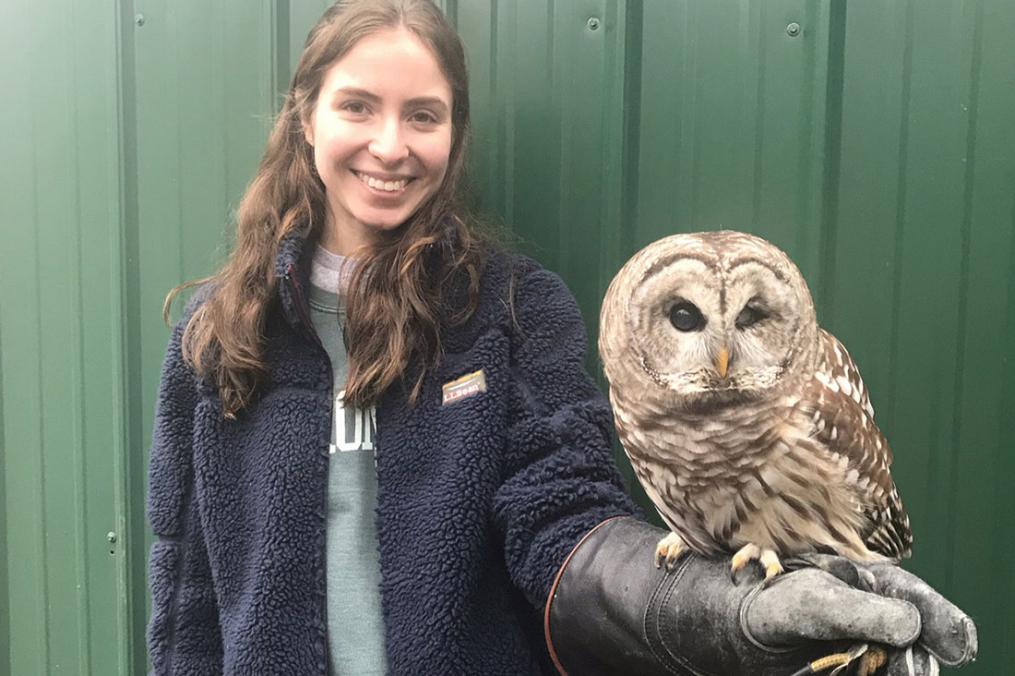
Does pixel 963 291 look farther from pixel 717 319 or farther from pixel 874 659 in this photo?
pixel 874 659

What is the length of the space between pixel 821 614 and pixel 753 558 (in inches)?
7.9

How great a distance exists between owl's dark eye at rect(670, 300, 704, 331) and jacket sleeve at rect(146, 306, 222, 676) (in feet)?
3.28

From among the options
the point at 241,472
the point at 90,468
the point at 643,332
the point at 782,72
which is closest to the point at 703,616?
the point at 643,332

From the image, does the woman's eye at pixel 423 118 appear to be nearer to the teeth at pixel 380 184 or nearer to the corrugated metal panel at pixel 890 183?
the teeth at pixel 380 184

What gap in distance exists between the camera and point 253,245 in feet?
5.79

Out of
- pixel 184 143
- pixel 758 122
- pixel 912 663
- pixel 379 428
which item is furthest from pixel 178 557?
pixel 758 122

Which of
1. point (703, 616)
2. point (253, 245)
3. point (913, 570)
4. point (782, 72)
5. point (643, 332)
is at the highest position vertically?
point (782, 72)

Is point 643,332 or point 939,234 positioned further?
point 939,234

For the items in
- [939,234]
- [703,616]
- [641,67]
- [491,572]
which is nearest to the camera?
[703,616]

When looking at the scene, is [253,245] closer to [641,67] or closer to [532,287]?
[532,287]

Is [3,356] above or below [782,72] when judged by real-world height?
below

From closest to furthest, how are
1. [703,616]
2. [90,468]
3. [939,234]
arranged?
[703,616] → [939,234] → [90,468]

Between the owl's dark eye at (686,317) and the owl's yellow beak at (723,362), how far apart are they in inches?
2.3

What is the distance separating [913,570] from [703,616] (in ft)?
2.46
